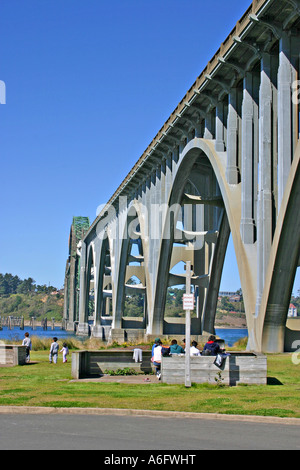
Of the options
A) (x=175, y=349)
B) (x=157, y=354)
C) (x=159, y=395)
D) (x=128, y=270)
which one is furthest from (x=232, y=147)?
(x=128, y=270)

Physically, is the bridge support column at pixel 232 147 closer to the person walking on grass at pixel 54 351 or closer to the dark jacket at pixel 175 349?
the person walking on grass at pixel 54 351

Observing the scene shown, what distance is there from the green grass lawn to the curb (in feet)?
1.05

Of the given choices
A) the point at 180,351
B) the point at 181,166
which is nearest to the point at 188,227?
the point at 181,166

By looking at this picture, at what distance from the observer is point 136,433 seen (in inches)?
394

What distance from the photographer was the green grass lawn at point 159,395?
1248 centimetres

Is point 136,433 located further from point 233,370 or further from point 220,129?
point 220,129

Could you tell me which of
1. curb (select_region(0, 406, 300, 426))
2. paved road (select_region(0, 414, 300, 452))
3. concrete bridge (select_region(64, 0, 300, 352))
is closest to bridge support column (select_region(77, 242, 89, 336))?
concrete bridge (select_region(64, 0, 300, 352))

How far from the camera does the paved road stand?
29.7 feet

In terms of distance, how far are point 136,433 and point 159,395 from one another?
443cm

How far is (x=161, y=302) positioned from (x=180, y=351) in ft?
109

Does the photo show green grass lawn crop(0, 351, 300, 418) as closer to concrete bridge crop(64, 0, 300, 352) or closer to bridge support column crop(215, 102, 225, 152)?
concrete bridge crop(64, 0, 300, 352)

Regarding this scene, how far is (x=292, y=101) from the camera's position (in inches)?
881

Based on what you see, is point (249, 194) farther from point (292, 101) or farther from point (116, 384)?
point (116, 384)

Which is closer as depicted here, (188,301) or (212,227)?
(188,301)
